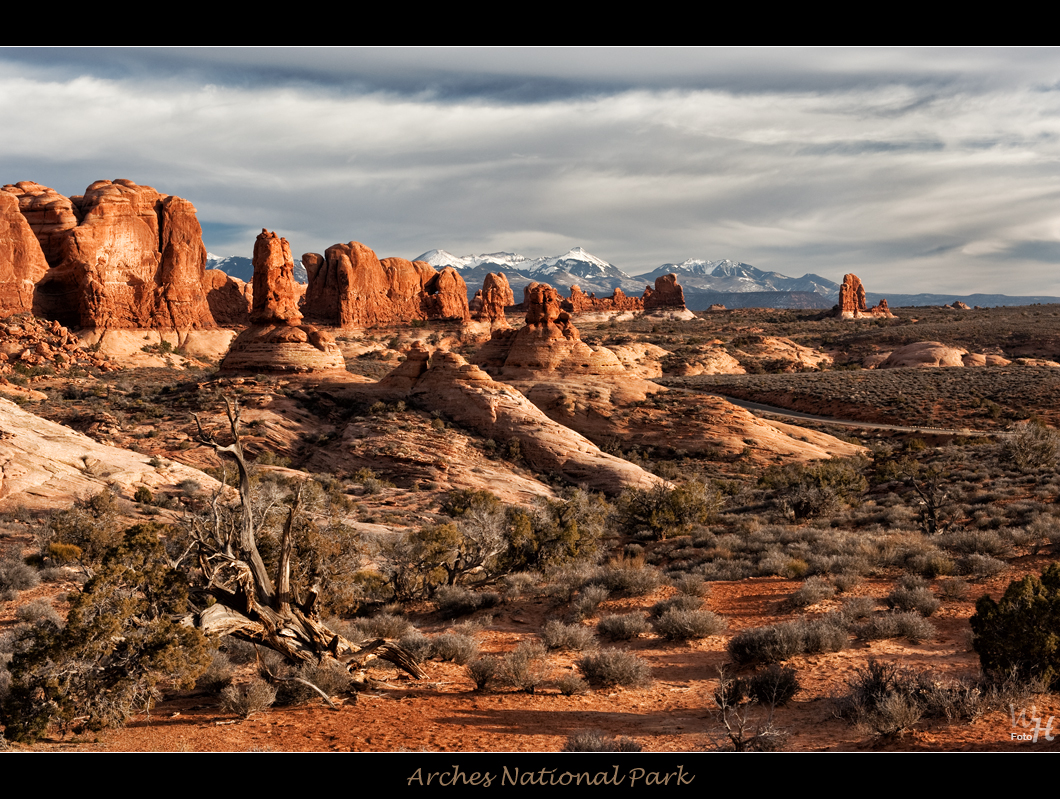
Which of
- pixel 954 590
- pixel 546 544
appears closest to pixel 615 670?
pixel 954 590

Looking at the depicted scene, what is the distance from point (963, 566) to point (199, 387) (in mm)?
37140

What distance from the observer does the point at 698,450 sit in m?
37.7

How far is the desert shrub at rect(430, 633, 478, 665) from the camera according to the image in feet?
32.3

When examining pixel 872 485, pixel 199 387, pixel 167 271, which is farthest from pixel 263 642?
pixel 167 271

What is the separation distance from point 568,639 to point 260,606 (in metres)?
4.93

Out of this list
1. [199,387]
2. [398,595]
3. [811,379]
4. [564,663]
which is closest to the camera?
[564,663]

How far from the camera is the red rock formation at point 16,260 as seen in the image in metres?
67.2

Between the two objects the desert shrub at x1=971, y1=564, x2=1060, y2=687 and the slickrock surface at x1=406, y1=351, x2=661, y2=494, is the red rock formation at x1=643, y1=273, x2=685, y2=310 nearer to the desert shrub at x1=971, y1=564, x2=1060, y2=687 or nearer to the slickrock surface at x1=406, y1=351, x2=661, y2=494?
the slickrock surface at x1=406, y1=351, x2=661, y2=494

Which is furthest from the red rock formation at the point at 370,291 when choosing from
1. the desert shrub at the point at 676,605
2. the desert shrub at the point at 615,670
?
the desert shrub at the point at 615,670

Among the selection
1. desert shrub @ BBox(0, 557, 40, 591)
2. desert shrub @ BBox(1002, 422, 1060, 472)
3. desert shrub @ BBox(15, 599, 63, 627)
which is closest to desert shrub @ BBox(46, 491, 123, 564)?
Result: desert shrub @ BBox(0, 557, 40, 591)

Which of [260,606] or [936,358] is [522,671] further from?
[936,358]

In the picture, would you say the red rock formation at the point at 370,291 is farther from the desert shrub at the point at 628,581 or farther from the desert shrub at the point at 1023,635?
the desert shrub at the point at 1023,635
